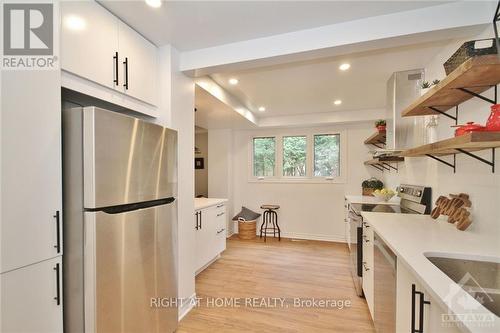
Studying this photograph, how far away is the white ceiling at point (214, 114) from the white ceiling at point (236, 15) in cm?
80

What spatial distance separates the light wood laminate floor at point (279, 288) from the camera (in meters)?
2.08

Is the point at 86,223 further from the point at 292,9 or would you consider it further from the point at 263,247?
the point at 263,247

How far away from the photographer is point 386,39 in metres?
1.65

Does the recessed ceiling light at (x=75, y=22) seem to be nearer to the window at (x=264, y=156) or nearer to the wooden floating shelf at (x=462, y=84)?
the wooden floating shelf at (x=462, y=84)

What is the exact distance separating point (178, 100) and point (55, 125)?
42.4 inches

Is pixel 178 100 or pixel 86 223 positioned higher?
pixel 178 100

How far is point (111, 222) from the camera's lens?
1.35m

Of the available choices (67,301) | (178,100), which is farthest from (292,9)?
(67,301)

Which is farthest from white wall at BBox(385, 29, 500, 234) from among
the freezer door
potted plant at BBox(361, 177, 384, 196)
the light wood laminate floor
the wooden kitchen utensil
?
the freezer door

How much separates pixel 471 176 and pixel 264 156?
3.80 m

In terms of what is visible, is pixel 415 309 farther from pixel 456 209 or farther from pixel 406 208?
pixel 406 208

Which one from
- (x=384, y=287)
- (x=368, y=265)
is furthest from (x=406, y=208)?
(x=384, y=287)

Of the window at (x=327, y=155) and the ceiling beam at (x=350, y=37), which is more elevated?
the ceiling beam at (x=350, y=37)

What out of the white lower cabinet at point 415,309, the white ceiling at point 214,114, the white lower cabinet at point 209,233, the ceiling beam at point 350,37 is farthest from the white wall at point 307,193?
the white lower cabinet at point 415,309
